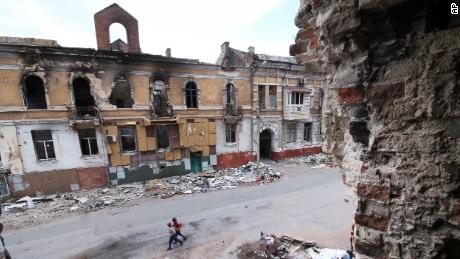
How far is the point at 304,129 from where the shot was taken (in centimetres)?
1953

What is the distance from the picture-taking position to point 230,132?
53.4 ft

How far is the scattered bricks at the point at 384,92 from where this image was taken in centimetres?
161

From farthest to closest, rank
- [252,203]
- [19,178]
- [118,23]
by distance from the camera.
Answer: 1. [118,23]
2. [19,178]
3. [252,203]

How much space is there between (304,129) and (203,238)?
47.2 ft

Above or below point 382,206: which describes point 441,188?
above

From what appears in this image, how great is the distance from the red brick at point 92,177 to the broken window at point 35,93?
4039mm

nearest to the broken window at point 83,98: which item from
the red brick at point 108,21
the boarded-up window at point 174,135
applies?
the red brick at point 108,21

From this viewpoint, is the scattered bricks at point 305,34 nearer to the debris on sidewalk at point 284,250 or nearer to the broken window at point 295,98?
the debris on sidewalk at point 284,250

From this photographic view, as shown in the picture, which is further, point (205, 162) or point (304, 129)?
point (304, 129)

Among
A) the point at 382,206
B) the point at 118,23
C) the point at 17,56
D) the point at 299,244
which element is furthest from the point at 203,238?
the point at 118,23

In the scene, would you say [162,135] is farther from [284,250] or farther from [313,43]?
[313,43]

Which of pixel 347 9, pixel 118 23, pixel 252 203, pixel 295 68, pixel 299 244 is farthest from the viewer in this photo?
pixel 295 68

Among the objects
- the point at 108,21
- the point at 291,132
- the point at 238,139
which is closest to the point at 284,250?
the point at 238,139

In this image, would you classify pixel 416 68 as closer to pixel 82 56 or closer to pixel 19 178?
pixel 82 56
